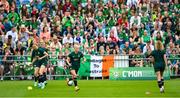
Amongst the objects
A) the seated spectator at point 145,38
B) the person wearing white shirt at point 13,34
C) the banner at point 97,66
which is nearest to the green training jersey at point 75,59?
the banner at point 97,66

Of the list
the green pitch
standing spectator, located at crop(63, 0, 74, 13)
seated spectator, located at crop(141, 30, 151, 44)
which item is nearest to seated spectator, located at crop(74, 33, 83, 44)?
the green pitch

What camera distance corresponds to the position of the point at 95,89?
87.1 feet

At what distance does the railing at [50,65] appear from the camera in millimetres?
32312

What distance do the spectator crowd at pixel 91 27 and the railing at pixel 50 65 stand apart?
9 cm

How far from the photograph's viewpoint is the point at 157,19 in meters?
35.3

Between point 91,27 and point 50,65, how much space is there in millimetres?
3779

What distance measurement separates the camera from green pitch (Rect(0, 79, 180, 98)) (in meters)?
23.8

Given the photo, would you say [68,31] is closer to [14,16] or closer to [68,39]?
[68,39]

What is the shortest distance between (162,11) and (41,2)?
829 cm

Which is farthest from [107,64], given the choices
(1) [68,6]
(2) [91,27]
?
(1) [68,6]

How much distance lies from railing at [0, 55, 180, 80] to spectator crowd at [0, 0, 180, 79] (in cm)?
9

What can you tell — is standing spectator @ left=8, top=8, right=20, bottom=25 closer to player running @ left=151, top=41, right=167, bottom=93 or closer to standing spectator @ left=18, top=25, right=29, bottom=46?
standing spectator @ left=18, top=25, right=29, bottom=46

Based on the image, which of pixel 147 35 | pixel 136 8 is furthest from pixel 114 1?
pixel 147 35

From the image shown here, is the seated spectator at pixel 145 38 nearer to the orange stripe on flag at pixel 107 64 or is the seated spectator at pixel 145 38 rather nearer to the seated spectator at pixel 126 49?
the seated spectator at pixel 126 49
